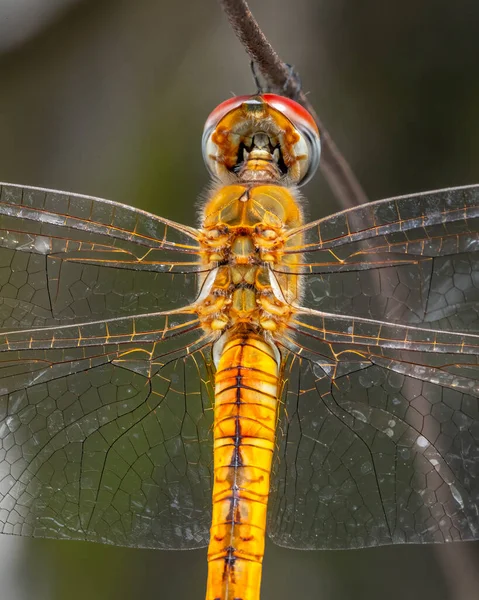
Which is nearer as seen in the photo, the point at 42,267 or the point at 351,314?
the point at 351,314

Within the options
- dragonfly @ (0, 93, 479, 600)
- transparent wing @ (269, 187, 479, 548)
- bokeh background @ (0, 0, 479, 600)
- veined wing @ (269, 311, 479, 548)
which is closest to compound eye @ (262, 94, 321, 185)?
dragonfly @ (0, 93, 479, 600)

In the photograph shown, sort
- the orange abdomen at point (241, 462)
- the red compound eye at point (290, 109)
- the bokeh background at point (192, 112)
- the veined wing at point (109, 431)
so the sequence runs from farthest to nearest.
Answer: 1. the bokeh background at point (192, 112)
2. the red compound eye at point (290, 109)
3. the veined wing at point (109, 431)
4. the orange abdomen at point (241, 462)

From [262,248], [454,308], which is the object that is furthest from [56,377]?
[454,308]

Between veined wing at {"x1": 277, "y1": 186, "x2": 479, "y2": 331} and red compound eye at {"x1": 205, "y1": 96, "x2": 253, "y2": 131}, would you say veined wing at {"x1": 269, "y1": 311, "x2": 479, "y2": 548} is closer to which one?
veined wing at {"x1": 277, "y1": 186, "x2": 479, "y2": 331}

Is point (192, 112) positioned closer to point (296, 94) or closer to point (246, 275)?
point (296, 94)

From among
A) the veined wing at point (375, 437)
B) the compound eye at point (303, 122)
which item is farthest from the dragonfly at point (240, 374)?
the compound eye at point (303, 122)

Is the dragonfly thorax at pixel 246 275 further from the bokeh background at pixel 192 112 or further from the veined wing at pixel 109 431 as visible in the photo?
the bokeh background at pixel 192 112

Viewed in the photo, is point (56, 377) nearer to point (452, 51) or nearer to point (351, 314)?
point (351, 314)
